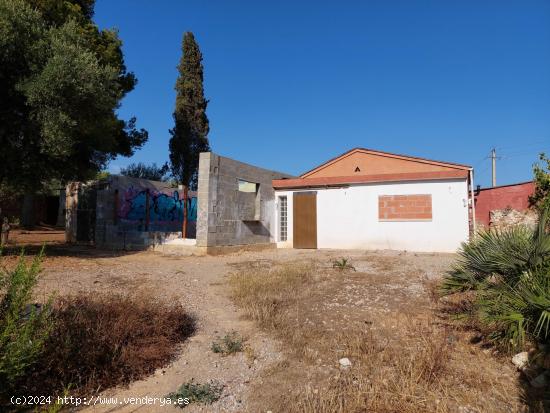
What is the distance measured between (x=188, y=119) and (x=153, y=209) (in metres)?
9.98

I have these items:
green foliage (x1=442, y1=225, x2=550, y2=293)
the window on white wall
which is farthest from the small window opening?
green foliage (x1=442, y1=225, x2=550, y2=293)

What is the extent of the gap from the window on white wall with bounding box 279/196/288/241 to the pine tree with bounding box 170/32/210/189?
10670 millimetres

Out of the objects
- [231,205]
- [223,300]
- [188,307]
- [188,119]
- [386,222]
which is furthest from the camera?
[188,119]

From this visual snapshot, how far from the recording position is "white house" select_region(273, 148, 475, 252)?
13.2 meters

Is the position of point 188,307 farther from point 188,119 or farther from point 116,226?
point 188,119

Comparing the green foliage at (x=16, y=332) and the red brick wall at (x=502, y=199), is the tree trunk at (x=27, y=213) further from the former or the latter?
the red brick wall at (x=502, y=199)

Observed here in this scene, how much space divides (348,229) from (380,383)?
11.6m

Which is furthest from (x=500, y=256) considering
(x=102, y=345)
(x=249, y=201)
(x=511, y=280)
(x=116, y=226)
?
(x=116, y=226)

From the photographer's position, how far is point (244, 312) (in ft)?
18.1

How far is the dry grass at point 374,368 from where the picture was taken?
298 centimetres

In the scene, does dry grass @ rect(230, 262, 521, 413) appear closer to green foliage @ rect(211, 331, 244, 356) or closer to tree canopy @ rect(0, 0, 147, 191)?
green foliage @ rect(211, 331, 244, 356)

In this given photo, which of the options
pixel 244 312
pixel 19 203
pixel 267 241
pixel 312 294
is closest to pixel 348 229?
pixel 267 241

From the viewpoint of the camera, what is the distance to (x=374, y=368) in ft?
11.7

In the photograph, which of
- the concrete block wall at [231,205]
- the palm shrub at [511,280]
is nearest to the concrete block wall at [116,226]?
the concrete block wall at [231,205]
